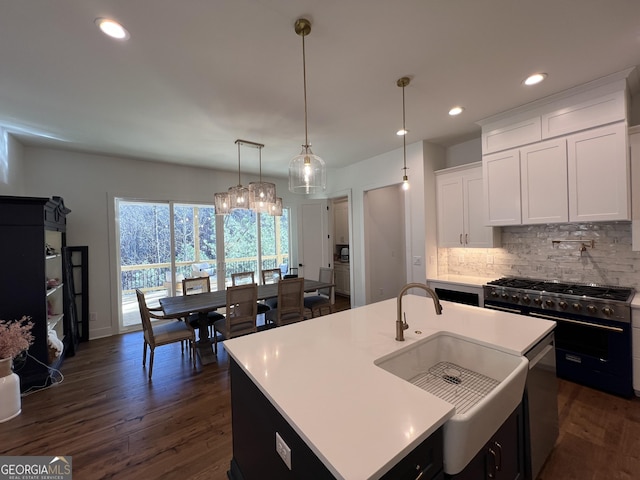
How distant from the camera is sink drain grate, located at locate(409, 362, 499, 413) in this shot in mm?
1278

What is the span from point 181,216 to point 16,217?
233cm

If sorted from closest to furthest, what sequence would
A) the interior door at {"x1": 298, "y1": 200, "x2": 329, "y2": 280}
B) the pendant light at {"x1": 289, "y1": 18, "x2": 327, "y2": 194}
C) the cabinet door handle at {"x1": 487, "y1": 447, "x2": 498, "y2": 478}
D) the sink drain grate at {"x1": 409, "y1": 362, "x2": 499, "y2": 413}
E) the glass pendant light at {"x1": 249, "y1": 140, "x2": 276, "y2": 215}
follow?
the cabinet door handle at {"x1": 487, "y1": 447, "x2": 498, "y2": 478} < the sink drain grate at {"x1": 409, "y1": 362, "x2": 499, "y2": 413} < the pendant light at {"x1": 289, "y1": 18, "x2": 327, "y2": 194} < the glass pendant light at {"x1": 249, "y1": 140, "x2": 276, "y2": 215} < the interior door at {"x1": 298, "y1": 200, "x2": 329, "y2": 280}

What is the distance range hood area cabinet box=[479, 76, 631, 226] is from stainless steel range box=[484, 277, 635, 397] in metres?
0.71

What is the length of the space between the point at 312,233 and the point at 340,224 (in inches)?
51.1

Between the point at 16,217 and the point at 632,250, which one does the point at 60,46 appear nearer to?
the point at 16,217

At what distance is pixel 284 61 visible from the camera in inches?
79.1

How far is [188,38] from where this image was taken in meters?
1.75

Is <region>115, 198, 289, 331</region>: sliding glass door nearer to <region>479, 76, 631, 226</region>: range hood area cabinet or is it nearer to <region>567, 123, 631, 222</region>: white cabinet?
<region>479, 76, 631, 226</region>: range hood area cabinet

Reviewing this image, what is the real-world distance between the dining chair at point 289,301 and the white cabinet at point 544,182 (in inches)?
105

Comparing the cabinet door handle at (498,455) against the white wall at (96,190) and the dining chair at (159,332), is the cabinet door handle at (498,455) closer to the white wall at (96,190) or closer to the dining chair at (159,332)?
the dining chair at (159,332)

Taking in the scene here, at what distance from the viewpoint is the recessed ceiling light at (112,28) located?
1598mm

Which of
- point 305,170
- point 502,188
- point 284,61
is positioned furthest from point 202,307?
point 502,188

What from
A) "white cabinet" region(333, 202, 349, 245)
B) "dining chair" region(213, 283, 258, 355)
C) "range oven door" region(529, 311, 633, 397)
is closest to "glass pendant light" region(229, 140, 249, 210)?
"dining chair" region(213, 283, 258, 355)

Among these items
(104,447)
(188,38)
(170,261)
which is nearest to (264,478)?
(104,447)
